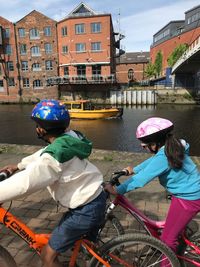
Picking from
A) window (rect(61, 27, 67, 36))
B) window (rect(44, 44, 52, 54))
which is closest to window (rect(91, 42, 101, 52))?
window (rect(61, 27, 67, 36))

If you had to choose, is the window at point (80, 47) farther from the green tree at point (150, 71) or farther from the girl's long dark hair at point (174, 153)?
the girl's long dark hair at point (174, 153)

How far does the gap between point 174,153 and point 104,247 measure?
1055 mm

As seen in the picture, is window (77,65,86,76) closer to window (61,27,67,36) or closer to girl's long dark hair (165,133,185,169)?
window (61,27,67,36)

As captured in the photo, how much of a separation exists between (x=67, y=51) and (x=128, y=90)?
42.5 ft

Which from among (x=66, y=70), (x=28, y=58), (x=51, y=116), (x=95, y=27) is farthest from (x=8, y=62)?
(x=51, y=116)

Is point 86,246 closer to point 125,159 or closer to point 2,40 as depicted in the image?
point 125,159

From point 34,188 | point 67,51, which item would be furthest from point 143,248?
point 67,51

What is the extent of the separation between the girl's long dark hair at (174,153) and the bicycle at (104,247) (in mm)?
686

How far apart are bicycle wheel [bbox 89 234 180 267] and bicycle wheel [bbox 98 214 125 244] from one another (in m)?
0.51

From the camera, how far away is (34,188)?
1.89m

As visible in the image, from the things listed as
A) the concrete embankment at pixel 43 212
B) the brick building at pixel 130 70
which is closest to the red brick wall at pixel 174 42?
the brick building at pixel 130 70

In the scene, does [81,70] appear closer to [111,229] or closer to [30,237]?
[111,229]

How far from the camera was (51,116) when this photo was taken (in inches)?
82.8

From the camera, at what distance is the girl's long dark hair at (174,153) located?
7.57 ft
